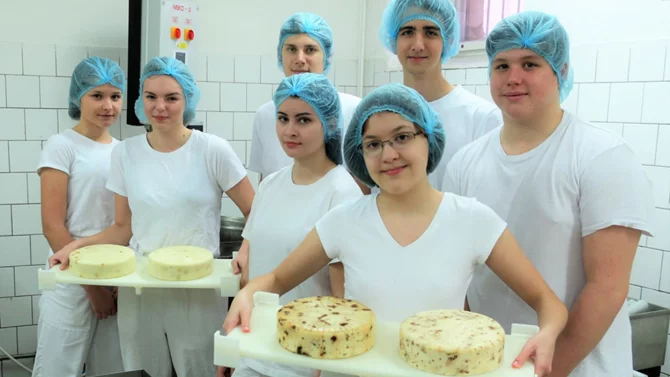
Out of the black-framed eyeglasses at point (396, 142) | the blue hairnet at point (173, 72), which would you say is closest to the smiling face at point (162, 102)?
the blue hairnet at point (173, 72)

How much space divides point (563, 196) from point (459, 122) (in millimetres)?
627

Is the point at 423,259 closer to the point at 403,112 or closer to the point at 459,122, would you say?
the point at 403,112

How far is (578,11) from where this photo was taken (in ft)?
8.55

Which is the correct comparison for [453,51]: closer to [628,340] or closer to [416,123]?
[416,123]

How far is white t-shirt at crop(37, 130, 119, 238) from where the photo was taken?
2.44 metres

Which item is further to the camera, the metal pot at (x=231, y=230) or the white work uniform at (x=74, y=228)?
the metal pot at (x=231, y=230)

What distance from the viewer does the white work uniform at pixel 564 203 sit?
50.3 inches

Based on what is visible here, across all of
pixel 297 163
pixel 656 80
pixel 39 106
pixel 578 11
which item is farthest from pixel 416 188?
pixel 39 106

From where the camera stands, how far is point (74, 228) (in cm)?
247

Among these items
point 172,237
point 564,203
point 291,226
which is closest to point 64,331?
point 172,237

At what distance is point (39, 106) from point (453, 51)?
2388mm

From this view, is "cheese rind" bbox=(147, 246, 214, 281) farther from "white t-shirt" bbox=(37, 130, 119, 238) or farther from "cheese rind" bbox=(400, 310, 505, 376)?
"cheese rind" bbox=(400, 310, 505, 376)

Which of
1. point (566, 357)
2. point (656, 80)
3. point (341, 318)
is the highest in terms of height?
point (656, 80)

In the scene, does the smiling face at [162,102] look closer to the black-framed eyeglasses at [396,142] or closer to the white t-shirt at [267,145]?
the white t-shirt at [267,145]
